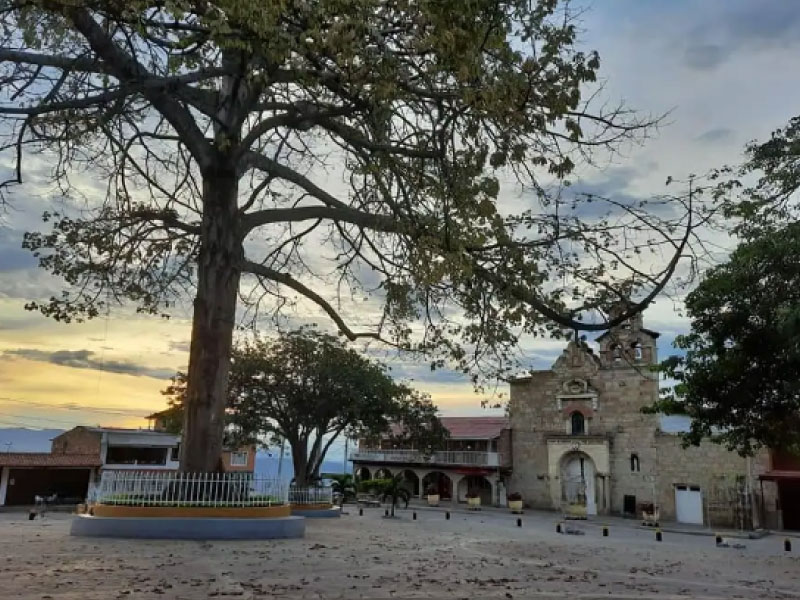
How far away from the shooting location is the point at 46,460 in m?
35.1

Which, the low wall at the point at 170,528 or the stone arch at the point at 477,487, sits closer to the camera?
the low wall at the point at 170,528

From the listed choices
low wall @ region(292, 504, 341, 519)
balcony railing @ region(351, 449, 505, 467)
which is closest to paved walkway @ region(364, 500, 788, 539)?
balcony railing @ region(351, 449, 505, 467)

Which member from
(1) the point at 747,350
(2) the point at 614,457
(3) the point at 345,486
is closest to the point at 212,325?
(1) the point at 747,350

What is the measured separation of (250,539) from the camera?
11.1 metres

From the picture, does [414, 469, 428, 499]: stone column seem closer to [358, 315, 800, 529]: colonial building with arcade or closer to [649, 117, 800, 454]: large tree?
[358, 315, 800, 529]: colonial building with arcade

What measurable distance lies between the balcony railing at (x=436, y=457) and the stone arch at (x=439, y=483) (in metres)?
1.63

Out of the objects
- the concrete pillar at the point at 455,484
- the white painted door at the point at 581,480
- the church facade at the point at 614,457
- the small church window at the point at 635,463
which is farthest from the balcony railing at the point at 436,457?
the small church window at the point at 635,463

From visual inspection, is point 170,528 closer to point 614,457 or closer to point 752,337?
point 752,337

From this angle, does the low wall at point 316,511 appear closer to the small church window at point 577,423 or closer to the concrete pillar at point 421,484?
the small church window at point 577,423

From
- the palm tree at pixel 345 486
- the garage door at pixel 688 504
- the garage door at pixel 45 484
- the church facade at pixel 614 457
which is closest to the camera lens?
the church facade at pixel 614 457

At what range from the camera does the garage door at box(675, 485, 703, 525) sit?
101 ft

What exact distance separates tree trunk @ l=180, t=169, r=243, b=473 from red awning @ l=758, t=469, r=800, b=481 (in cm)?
2557

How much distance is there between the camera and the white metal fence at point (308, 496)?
22234 millimetres

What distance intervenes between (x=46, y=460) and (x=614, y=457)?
1185 inches
